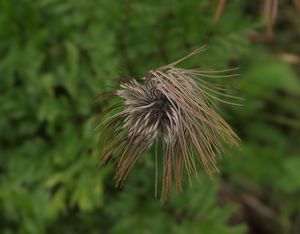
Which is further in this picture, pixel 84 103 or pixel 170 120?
pixel 84 103

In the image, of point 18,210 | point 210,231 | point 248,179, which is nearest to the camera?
point 210,231

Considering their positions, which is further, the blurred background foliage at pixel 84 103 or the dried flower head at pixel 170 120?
the blurred background foliage at pixel 84 103

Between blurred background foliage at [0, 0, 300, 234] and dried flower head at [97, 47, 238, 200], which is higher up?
dried flower head at [97, 47, 238, 200]

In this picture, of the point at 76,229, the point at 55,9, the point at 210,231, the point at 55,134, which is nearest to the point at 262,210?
the point at 210,231

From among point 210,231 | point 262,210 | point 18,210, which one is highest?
point 18,210

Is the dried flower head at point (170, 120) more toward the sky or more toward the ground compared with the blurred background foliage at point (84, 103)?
more toward the sky

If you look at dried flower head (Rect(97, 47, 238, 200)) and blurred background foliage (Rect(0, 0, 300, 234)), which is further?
blurred background foliage (Rect(0, 0, 300, 234))

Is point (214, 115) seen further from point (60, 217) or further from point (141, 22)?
point (60, 217)

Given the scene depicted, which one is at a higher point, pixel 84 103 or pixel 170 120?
pixel 170 120
